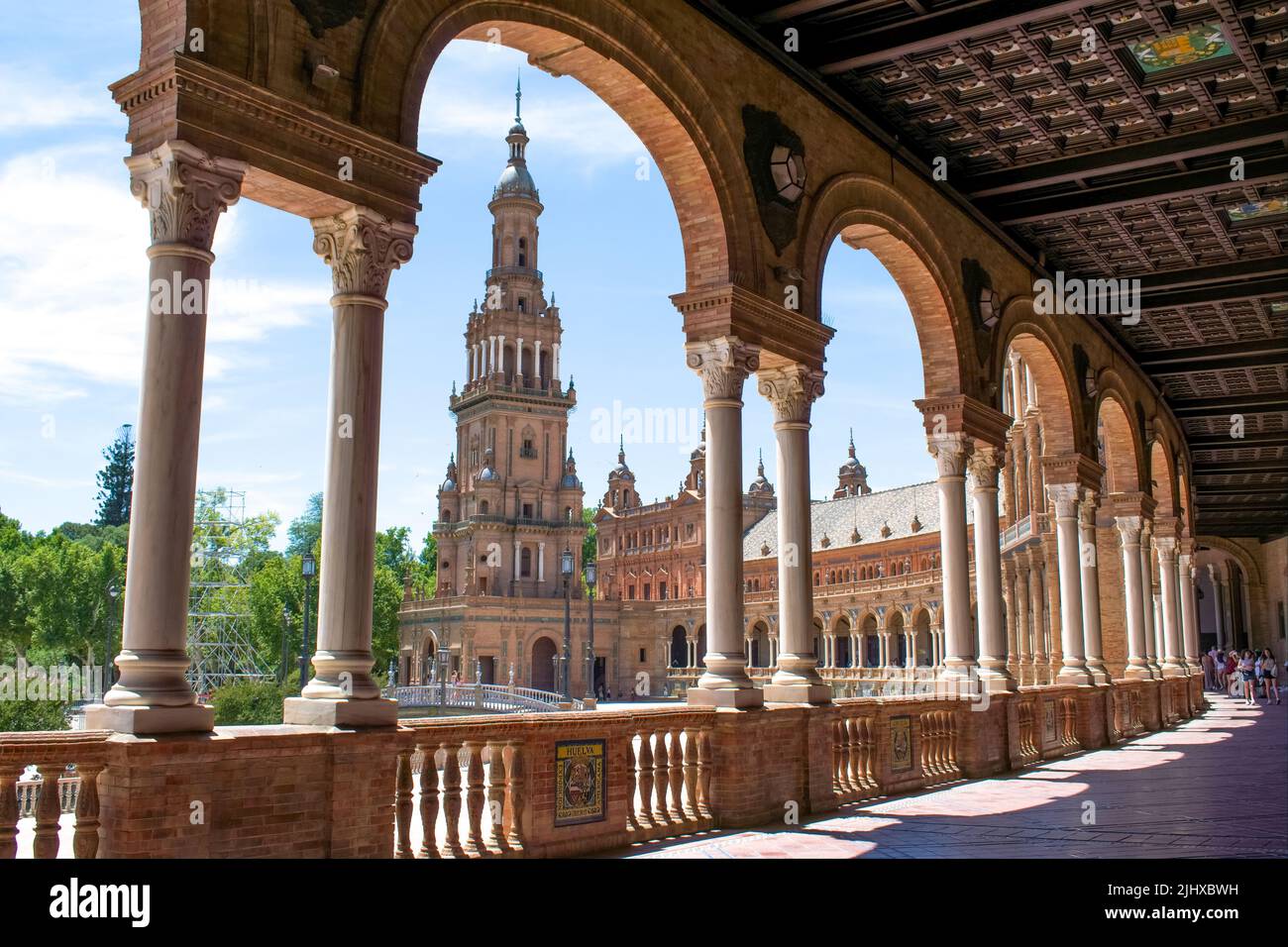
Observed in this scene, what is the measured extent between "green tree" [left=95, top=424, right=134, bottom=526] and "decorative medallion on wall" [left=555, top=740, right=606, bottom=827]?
94.0m

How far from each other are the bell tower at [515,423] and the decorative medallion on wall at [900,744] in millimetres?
65959

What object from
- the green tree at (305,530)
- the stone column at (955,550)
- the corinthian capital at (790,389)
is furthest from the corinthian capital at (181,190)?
the green tree at (305,530)

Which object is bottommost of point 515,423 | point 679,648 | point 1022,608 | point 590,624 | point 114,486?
point 679,648

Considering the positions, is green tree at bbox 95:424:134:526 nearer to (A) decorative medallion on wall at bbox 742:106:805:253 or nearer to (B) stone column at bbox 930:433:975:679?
(B) stone column at bbox 930:433:975:679

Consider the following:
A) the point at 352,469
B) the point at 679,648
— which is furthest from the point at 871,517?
the point at 352,469

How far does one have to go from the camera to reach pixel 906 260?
48.9 feet

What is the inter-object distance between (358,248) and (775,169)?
5465 millimetres

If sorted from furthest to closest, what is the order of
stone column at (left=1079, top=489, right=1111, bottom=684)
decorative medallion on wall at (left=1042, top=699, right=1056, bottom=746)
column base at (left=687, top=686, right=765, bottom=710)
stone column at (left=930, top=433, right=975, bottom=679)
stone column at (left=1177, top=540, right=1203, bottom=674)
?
stone column at (left=1177, top=540, right=1203, bottom=674) → stone column at (left=1079, top=489, right=1111, bottom=684) → decorative medallion on wall at (left=1042, top=699, right=1056, bottom=746) → stone column at (left=930, top=433, right=975, bottom=679) → column base at (left=687, top=686, right=765, bottom=710)

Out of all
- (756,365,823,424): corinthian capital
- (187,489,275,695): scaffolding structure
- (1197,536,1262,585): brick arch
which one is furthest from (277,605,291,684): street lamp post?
(1197,536,1262,585): brick arch

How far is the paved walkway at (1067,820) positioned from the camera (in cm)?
885

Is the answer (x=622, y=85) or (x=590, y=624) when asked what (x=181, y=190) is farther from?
(x=590, y=624)

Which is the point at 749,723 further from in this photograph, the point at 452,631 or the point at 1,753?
the point at 452,631

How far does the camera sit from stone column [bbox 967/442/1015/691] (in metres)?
16.2
